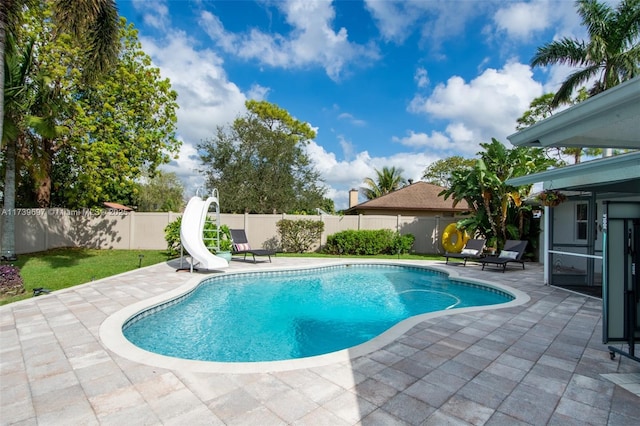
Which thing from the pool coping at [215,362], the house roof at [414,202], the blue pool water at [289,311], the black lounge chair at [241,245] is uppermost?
the house roof at [414,202]

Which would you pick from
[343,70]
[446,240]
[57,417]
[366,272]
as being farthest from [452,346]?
[343,70]

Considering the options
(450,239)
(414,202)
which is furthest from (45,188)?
(414,202)

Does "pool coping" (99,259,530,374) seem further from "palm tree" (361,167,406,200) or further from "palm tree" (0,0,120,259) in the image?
"palm tree" (361,167,406,200)

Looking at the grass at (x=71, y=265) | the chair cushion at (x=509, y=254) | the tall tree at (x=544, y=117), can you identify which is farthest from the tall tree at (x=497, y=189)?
the tall tree at (x=544, y=117)

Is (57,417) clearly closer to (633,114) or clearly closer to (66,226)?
(633,114)

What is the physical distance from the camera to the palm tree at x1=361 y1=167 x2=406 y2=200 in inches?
1543

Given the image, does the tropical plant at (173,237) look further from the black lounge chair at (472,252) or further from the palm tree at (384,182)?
the palm tree at (384,182)

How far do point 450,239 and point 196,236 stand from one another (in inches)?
481

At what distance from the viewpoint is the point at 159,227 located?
17531mm

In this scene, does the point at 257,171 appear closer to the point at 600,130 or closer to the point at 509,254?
the point at 509,254

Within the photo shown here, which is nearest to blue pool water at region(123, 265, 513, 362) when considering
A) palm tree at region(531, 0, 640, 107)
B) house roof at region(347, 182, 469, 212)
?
house roof at region(347, 182, 469, 212)

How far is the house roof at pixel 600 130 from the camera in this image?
220 centimetres

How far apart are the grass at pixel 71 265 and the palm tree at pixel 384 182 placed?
27301mm

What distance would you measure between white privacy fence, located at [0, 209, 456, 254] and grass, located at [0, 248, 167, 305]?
2.63ft
